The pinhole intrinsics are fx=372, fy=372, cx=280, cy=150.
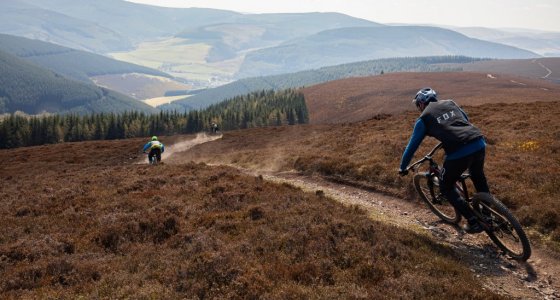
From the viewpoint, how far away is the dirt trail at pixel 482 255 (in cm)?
841

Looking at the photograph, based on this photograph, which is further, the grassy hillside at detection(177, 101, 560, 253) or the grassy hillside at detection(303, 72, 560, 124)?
the grassy hillside at detection(303, 72, 560, 124)

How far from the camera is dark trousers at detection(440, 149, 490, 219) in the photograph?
9336 millimetres

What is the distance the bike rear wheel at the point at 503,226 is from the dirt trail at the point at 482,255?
0.33 metres

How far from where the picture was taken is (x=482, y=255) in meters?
9.98

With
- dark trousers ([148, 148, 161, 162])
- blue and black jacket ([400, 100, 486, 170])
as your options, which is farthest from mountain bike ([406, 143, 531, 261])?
dark trousers ([148, 148, 161, 162])

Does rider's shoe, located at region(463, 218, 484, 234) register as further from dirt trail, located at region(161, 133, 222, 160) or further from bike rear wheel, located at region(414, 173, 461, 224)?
dirt trail, located at region(161, 133, 222, 160)

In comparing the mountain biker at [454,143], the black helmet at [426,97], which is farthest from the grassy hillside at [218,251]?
the black helmet at [426,97]

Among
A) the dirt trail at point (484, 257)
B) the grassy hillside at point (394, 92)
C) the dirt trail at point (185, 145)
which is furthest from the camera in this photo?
the grassy hillside at point (394, 92)

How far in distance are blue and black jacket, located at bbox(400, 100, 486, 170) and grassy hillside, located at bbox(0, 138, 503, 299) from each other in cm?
270

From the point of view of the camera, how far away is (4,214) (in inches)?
606

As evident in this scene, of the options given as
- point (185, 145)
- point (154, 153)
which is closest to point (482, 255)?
point (154, 153)

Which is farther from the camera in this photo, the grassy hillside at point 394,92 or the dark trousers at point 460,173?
the grassy hillside at point 394,92

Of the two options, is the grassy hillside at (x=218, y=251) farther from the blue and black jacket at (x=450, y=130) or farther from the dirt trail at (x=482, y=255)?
the blue and black jacket at (x=450, y=130)

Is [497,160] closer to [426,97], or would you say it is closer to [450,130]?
[426,97]
